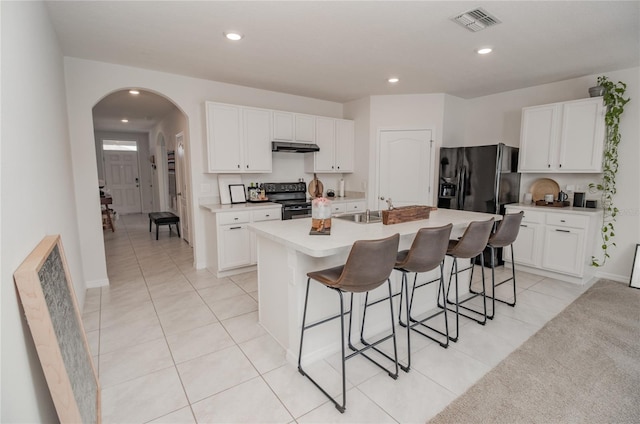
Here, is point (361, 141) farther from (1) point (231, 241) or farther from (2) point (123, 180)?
(2) point (123, 180)

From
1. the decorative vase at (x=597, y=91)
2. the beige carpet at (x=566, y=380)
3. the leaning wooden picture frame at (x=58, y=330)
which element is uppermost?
the decorative vase at (x=597, y=91)

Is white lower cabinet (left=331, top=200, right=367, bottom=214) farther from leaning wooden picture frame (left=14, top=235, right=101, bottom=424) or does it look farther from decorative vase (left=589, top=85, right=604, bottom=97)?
leaning wooden picture frame (left=14, top=235, right=101, bottom=424)

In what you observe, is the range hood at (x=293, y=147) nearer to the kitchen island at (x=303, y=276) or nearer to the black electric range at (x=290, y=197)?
the black electric range at (x=290, y=197)

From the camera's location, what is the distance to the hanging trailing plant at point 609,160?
368 cm

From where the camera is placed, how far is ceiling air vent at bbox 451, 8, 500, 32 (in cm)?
244

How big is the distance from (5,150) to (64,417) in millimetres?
997

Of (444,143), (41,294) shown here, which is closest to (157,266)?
(41,294)

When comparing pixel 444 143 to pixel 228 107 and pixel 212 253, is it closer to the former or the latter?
pixel 228 107

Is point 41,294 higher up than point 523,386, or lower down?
higher up

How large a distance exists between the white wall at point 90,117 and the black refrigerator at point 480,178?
3216 millimetres

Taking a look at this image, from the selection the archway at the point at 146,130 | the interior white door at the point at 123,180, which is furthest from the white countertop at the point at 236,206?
the interior white door at the point at 123,180

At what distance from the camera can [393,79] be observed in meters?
4.18

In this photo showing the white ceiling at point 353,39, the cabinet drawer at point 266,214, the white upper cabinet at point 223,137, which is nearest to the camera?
the white ceiling at point 353,39

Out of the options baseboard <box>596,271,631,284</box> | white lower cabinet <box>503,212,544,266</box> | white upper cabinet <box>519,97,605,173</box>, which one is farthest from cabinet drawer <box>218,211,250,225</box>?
baseboard <box>596,271,631,284</box>
